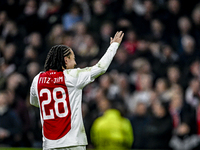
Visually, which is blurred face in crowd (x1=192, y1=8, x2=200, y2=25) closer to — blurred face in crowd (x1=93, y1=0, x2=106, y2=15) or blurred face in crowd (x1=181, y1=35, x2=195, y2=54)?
blurred face in crowd (x1=181, y1=35, x2=195, y2=54)

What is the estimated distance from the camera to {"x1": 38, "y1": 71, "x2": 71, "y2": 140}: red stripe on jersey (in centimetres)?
390

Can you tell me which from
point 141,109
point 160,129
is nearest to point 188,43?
point 141,109

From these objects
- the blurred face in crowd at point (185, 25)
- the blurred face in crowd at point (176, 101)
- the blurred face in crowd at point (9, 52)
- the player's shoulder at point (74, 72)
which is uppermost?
the blurred face in crowd at point (185, 25)

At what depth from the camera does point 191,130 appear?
22.8 feet

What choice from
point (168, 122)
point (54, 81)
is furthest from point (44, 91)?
point (168, 122)

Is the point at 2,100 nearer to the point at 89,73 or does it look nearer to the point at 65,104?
the point at 65,104

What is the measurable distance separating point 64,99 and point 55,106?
0.11 meters

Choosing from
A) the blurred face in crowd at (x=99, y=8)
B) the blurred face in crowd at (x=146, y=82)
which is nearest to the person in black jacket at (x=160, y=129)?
the blurred face in crowd at (x=146, y=82)

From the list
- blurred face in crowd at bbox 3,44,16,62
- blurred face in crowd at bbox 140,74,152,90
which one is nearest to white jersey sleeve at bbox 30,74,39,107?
blurred face in crowd at bbox 140,74,152,90

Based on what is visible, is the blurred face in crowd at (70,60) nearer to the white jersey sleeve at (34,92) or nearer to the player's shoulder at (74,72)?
the player's shoulder at (74,72)

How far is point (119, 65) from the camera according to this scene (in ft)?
29.5

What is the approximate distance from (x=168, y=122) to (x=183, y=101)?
51 cm

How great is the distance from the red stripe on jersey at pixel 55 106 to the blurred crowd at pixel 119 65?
66.0 inches

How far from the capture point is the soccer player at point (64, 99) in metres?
3.88
